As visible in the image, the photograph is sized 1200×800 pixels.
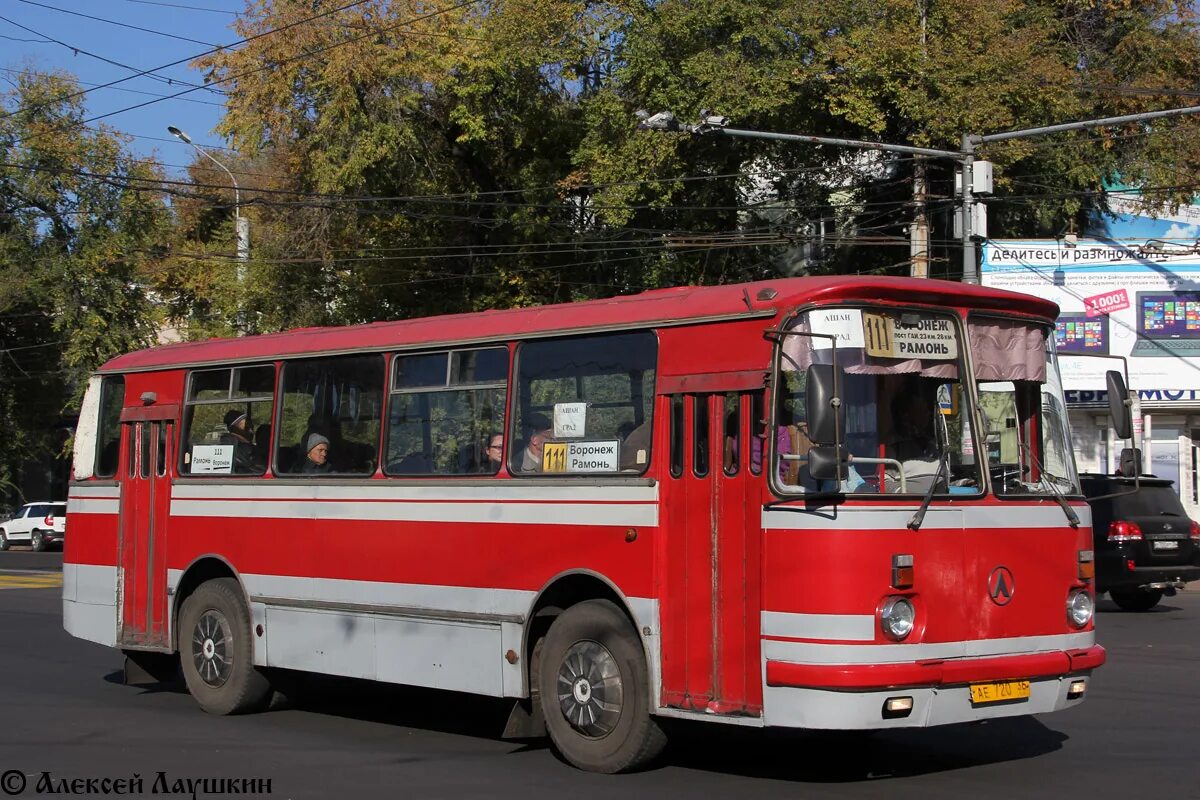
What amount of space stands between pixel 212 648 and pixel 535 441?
400 centimetres

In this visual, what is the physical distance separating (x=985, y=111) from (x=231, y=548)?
20.1 metres

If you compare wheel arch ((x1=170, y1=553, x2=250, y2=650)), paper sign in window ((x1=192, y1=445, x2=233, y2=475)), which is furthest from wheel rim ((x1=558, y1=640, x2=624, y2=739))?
paper sign in window ((x1=192, y1=445, x2=233, y2=475))

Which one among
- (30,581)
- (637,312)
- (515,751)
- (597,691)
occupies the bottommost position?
(30,581)

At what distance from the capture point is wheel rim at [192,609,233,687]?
11898 millimetres

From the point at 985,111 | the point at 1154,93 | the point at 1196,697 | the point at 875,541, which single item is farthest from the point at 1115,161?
the point at 875,541

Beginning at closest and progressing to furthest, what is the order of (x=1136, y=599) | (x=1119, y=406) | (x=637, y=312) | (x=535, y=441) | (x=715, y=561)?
(x=715, y=561), (x=637, y=312), (x=1119, y=406), (x=535, y=441), (x=1136, y=599)

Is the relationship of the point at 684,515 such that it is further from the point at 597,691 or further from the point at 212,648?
the point at 212,648

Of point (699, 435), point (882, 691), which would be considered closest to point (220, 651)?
point (699, 435)

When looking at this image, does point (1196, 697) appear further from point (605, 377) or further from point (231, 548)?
point (231, 548)

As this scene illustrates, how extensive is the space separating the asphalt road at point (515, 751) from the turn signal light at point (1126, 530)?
20.8 feet

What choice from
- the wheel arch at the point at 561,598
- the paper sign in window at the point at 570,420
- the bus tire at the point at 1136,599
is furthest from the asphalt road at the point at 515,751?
the bus tire at the point at 1136,599

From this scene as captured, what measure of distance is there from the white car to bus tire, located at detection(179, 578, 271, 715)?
3618 cm

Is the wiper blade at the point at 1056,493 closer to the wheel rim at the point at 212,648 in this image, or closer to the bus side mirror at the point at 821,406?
the bus side mirror at the point at 821,406

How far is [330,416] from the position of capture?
11352mm
